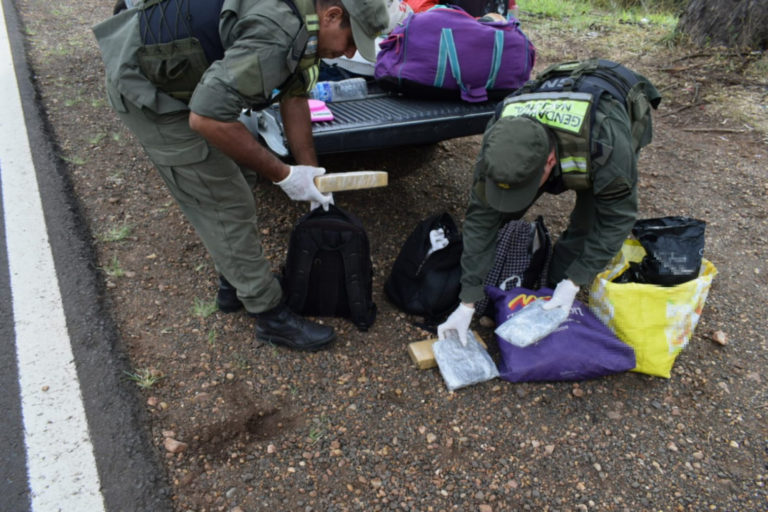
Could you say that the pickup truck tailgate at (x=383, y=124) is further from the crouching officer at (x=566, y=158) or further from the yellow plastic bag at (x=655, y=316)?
the yellow plastic bag at (x=655, y=316)

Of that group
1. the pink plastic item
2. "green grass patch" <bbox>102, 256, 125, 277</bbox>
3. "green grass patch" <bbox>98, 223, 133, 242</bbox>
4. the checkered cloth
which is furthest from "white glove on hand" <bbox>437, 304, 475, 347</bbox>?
"green grass patch" <bbox>98, 223, 133, 242</bbox>

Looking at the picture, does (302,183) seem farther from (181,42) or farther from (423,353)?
(423,353)

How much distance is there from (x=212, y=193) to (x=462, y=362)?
4.40ft

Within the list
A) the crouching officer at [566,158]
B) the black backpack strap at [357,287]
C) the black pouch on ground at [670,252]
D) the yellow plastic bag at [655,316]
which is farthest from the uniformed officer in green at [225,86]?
the black pouch on ground at [670,252]

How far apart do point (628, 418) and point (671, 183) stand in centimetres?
236

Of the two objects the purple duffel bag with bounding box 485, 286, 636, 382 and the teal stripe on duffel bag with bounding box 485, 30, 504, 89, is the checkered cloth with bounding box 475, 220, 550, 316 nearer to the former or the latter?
the purple duffel bag with bounding box 485, 286, 636, 382

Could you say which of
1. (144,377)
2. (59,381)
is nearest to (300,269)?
(144,377)

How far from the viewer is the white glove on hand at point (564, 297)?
7.84 feet

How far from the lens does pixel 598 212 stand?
2.33m

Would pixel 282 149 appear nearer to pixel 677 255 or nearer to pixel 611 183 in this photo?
pixel 611 183

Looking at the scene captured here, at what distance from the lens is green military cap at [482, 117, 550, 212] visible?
200cm

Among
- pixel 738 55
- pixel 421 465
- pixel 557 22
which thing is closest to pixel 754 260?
pixel 421 465

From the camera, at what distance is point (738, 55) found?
532 centimetres

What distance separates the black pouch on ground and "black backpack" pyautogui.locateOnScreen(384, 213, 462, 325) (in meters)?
0.90
